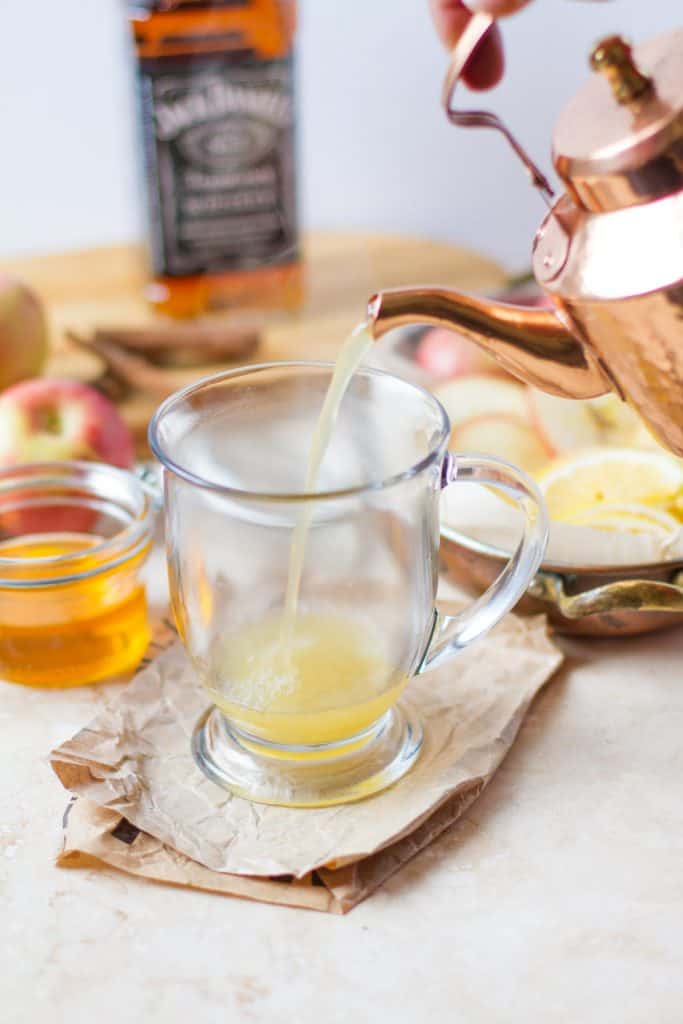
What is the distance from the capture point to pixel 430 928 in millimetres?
612

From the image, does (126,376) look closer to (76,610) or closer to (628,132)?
(76,610)

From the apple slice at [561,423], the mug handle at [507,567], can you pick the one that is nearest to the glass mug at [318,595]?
the mug handle at [507,567]

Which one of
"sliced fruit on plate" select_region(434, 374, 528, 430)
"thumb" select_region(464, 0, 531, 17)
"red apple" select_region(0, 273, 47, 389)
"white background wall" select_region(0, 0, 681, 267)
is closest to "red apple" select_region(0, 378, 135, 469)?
"red apple" select_region(0, 273, 47, 389)

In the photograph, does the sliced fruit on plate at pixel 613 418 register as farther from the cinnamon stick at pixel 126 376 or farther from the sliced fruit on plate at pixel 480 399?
the cinnamon stick at pixel 126 376

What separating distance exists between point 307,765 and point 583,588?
20 cm

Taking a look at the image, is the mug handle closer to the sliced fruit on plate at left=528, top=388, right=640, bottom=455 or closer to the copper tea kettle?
the copper tea kettle

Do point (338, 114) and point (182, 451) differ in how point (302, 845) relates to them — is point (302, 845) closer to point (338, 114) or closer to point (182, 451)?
point (182, 451)

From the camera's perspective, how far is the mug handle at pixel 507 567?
67cm

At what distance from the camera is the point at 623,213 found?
1.88 feet

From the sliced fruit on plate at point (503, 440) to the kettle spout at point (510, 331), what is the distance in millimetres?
282

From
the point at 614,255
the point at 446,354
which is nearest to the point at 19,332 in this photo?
Result: the point at 446,354

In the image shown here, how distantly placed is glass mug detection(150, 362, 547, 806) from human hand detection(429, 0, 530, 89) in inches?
8.4

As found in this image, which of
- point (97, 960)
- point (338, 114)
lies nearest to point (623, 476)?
point (97, 960)

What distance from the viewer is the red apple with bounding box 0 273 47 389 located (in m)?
1.14
